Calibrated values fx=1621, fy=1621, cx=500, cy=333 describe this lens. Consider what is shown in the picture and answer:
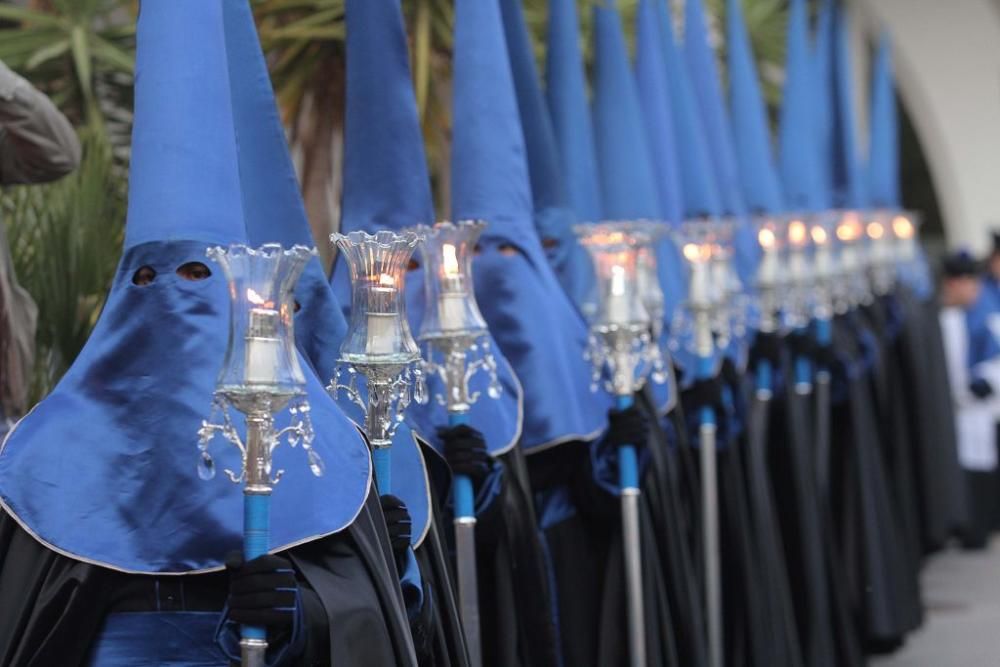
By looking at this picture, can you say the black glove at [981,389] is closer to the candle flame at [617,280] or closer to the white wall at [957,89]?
the white wall at [957,89]

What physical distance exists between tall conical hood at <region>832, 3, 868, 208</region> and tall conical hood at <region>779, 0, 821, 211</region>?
0.49m

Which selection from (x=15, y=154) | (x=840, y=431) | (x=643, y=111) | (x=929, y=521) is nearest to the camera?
(x=15, y=154)

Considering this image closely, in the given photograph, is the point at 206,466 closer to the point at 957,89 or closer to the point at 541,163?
the point at 541,163

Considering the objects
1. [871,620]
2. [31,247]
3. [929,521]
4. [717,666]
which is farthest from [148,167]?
[929,521]

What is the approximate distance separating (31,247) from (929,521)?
20.2 ft

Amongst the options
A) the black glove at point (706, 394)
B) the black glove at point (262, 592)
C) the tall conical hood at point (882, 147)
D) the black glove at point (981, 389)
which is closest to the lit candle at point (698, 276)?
the black glove at point (706, 394)

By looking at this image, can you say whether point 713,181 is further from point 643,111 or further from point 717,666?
point 717,666

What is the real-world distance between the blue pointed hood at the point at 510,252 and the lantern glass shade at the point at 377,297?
4.13ft

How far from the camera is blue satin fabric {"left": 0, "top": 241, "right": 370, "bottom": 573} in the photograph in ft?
9.97

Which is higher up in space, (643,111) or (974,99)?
(974,99)

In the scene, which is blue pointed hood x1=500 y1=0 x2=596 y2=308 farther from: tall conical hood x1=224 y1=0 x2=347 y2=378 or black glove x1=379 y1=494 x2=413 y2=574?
black glove x1=379 y1=494 x2=413 y2=574

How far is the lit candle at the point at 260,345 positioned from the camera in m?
2.88

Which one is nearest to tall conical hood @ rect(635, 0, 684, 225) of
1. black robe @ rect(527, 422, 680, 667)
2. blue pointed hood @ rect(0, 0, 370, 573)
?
black robe @ rect(527, 422, 680, 667)

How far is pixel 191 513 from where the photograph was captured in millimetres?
3053
